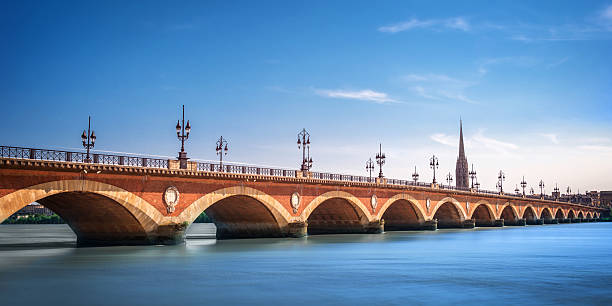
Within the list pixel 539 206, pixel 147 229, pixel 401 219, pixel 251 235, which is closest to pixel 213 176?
pixel 147 229

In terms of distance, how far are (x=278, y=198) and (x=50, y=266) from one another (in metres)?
20.9

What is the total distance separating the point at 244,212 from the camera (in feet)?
160

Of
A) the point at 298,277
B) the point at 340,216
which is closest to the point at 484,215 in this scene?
the point at 340,216

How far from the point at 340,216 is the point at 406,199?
931 centimetres

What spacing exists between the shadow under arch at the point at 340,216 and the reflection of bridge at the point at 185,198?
100mm

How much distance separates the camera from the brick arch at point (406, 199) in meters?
60.9

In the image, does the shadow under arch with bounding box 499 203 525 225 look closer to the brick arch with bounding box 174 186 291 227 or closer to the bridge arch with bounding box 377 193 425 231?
the bridge arch with bounding box 377 193 425 231

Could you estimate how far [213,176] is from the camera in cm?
4019

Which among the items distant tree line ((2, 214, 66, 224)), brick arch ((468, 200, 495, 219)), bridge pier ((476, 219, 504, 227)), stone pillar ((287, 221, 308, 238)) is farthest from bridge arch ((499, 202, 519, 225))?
distant tree line ((2, 214, 66, 224))

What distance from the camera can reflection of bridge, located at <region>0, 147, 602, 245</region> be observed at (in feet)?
102

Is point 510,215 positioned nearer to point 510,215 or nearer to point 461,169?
point 510,215

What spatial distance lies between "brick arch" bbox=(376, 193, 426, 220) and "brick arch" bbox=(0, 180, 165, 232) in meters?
29.1

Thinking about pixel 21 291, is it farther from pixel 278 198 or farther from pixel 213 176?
pixel 278 198

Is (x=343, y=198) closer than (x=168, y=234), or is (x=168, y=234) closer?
(x=168, y=234)
